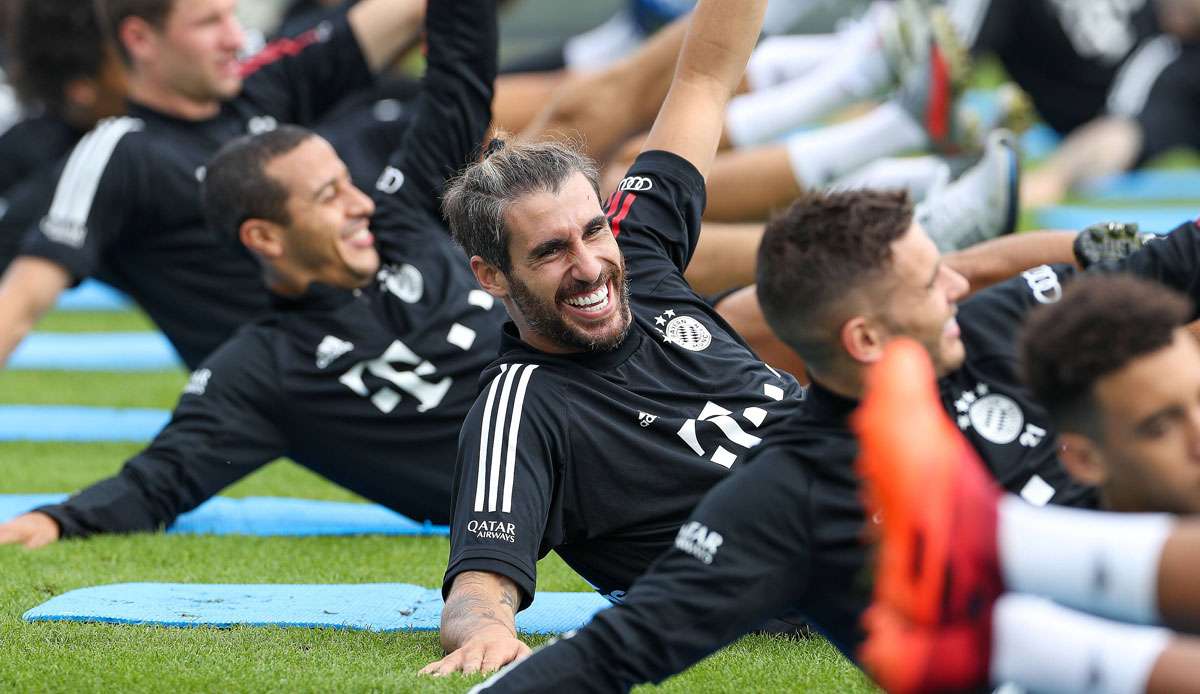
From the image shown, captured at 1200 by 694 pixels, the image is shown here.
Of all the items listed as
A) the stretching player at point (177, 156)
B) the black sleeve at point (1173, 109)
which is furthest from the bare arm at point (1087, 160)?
the stretching player at point (177, 156)

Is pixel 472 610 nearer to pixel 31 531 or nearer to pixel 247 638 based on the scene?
pixel 247 638

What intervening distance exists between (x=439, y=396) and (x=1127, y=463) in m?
2.41

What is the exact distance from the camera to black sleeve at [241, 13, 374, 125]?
5.94 meters

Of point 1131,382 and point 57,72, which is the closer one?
point 1131,382

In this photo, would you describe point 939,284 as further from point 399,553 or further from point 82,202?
point 82,202

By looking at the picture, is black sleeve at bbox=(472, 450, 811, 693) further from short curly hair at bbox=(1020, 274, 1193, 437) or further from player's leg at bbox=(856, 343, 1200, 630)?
short curly hair at bbox=(1020, 274, 1193, 437)

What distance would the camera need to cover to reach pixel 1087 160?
916 cm

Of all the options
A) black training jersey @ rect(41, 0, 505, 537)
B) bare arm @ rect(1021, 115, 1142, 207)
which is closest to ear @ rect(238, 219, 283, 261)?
black training jersey @ rect(41, 0, 505, 537)

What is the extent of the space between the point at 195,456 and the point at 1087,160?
6.41 metres

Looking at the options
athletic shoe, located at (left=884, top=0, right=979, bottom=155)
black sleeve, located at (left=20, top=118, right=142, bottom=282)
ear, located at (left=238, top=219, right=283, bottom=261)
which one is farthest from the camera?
athletic shoe, located at (left=884, top=0, right=979, bottom=155)

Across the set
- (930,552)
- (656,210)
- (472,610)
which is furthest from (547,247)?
(930,552)

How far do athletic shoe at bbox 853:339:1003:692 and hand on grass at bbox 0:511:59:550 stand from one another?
280 cm

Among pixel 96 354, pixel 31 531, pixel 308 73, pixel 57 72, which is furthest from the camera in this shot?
pixel 96 354

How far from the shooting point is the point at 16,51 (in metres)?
6.84
